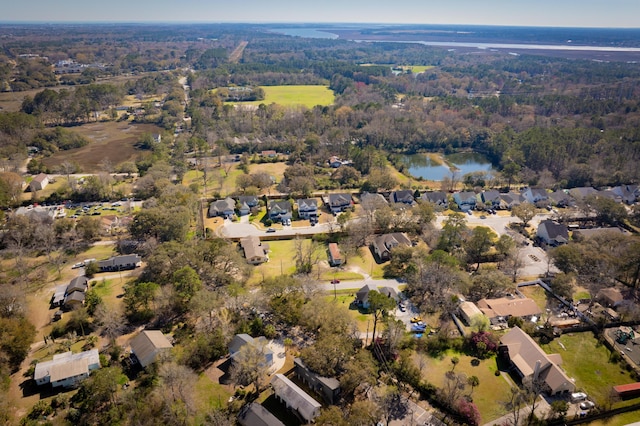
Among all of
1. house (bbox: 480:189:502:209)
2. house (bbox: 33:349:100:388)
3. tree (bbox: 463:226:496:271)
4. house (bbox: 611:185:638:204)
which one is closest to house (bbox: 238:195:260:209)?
tree (bbox: 463:226:496:271)

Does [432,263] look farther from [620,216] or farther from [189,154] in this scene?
[189,154]

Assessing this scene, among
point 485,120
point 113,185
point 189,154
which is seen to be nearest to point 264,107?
point 189,154

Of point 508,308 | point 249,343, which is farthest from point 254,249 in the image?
point 508,308

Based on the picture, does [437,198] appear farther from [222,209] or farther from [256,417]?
[256,417]

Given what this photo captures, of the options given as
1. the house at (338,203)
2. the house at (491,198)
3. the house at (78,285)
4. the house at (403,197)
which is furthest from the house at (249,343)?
the house at (491,198)

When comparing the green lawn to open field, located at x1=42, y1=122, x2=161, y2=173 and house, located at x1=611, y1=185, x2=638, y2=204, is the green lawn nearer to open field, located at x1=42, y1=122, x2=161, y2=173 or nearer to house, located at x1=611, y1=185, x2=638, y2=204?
house, located at x1=611, y1=185, x2=638, y2=204
